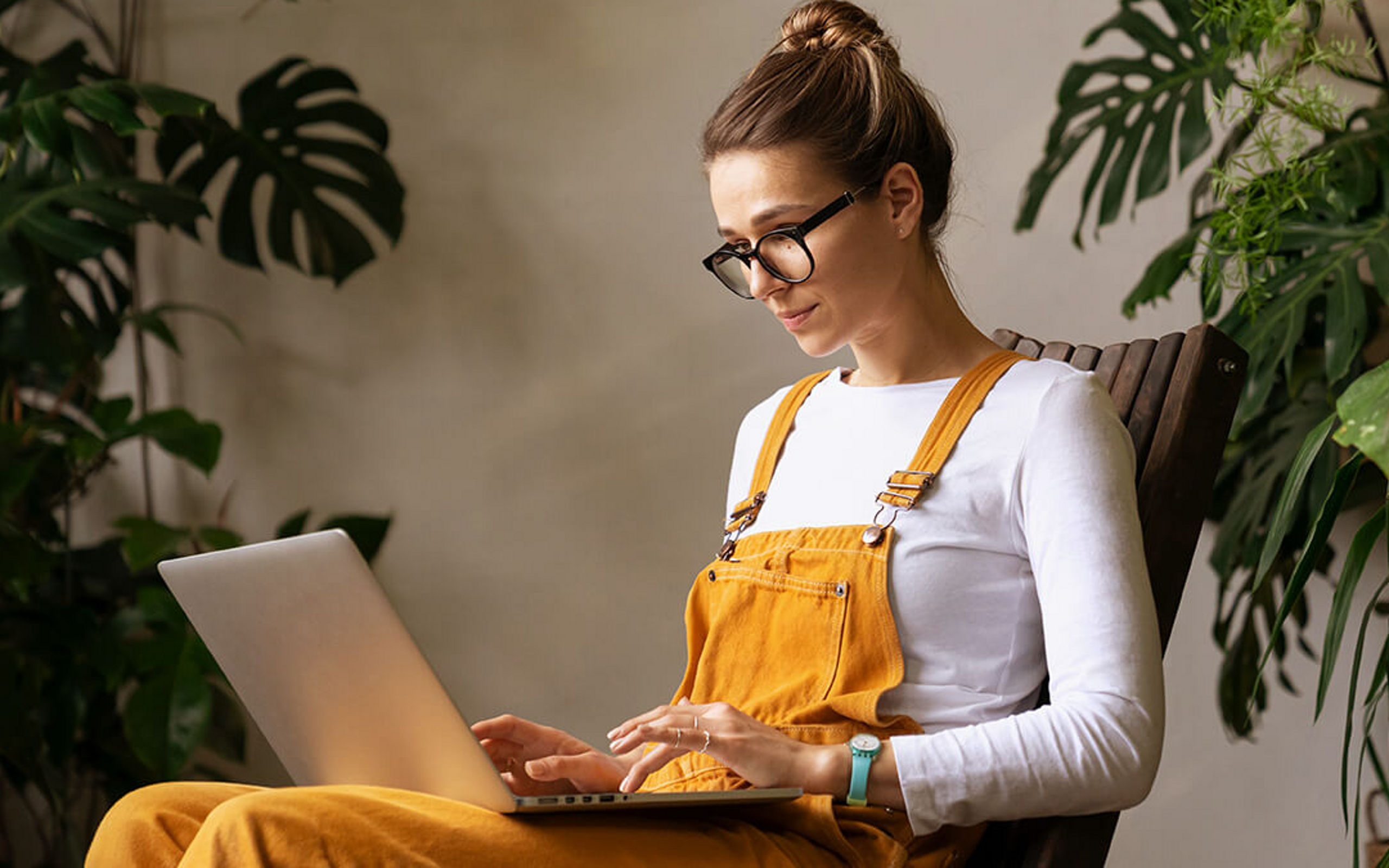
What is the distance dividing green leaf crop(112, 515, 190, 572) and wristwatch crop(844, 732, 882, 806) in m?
1.53

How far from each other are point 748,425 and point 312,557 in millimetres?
674

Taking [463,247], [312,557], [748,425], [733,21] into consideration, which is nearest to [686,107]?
[733,21]

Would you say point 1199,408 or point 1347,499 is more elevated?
point 1199,408

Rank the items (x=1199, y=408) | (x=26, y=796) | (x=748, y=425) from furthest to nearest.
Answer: (x=26, y=796) → (x=748, y=425) → (x=1199, y=408)

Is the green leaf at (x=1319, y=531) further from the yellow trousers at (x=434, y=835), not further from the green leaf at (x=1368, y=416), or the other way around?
Result: the yellow trousers at (x=434, y=835)

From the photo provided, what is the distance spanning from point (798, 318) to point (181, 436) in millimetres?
1397

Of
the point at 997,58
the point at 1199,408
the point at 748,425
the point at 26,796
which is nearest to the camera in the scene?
the point at 1199,408

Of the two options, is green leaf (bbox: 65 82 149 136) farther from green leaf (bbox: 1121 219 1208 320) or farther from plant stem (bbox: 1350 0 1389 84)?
plant stem (bbox: 1350 0 1389 84)

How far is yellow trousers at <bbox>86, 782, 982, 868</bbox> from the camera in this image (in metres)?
0.85

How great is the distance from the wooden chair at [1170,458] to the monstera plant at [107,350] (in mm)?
1423

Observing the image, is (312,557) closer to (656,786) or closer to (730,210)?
(656,786)

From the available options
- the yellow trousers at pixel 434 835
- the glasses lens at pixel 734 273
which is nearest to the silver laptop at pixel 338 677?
the yellow trousers at pixel 434 835

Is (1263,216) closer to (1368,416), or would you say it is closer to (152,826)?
(1368,416)

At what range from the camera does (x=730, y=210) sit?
1.26m
